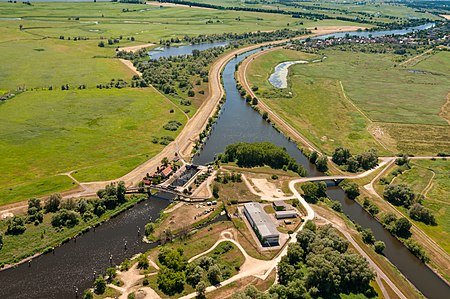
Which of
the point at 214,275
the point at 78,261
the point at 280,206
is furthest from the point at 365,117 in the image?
the point at 78,261

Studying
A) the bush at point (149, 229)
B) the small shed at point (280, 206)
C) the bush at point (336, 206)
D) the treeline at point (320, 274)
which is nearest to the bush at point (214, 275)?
the treeline at point (320, 274)

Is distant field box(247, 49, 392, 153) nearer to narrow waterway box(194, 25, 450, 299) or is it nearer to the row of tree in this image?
narrow waterway box(194, 25, 450, 299)

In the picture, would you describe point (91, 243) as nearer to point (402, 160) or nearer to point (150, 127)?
point (150, 127)

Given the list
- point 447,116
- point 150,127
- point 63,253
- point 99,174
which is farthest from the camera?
point 447,116

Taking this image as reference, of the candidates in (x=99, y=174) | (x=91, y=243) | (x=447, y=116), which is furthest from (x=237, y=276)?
(x=447, y=116)

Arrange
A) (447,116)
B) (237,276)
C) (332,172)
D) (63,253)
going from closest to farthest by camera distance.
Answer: (237,276), (63,253), (332,172), (447,116)

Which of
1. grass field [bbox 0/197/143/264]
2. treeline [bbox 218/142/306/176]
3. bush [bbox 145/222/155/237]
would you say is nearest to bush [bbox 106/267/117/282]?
bush [bbox 145/222/155/237]
